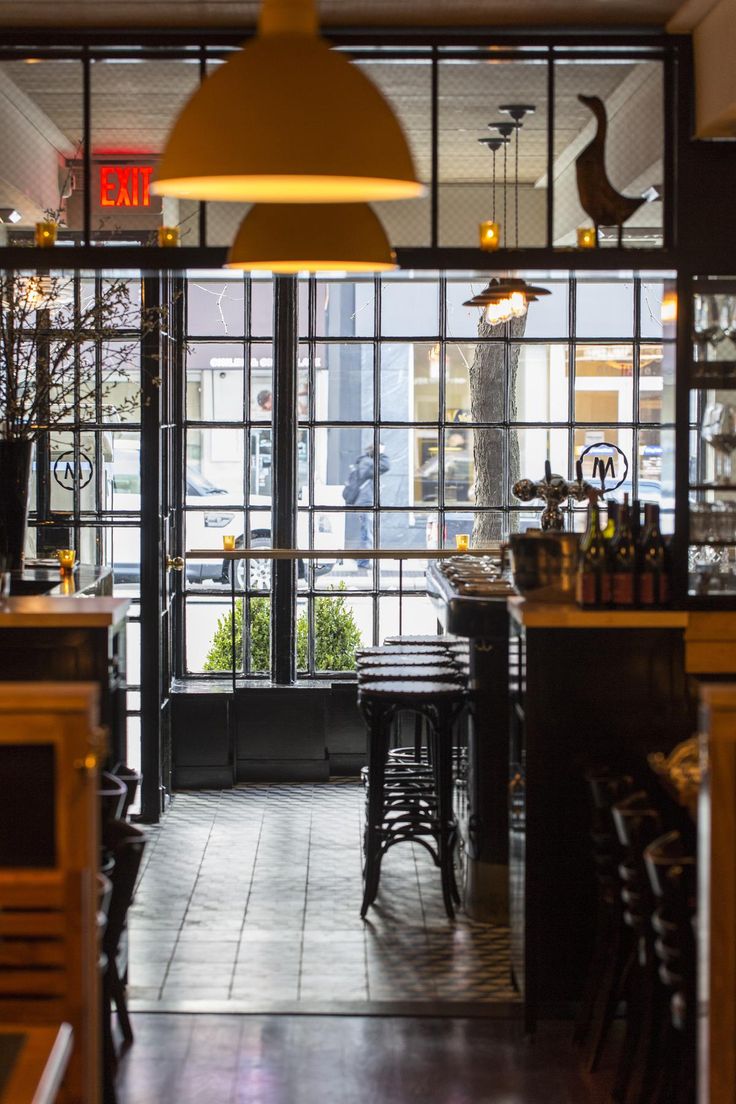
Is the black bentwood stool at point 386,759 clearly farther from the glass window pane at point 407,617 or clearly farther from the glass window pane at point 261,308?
the glass window pane at point 261,308

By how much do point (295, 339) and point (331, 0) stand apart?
392 cm

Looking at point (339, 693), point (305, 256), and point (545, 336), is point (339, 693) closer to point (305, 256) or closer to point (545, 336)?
point (545, 336)

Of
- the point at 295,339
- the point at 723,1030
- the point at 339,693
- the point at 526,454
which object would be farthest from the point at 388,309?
the point at 723,1030

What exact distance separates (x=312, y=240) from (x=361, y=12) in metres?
1.90

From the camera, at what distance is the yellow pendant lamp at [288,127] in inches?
74.3

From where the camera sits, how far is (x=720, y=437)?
4871 millimetres

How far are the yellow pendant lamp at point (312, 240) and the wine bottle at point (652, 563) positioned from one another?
6.04 feet

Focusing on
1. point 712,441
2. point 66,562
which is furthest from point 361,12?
point 66,562

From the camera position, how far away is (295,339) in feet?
27.3

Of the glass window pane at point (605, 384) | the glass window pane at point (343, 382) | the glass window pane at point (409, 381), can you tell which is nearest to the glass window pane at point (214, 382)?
the glass window pane at point (343, 382)

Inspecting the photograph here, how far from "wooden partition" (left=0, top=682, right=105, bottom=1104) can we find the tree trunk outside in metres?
6.16

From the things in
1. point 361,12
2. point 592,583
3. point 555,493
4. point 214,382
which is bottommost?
point 592,583

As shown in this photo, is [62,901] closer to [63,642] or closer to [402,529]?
[63,642]

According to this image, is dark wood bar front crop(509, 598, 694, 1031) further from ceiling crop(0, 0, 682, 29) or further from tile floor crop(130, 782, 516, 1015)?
ceiling crop(0, 0, 682, 29)
